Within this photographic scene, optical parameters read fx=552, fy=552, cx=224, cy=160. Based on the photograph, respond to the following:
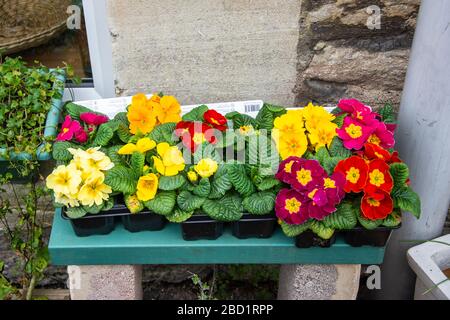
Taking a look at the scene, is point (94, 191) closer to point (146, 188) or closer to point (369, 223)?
point (146, 188)

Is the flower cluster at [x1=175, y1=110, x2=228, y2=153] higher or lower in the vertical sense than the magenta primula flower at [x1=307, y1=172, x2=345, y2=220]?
higher

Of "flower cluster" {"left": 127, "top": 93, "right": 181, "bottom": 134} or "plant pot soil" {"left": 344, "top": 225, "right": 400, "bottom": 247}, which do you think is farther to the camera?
"flower cluster" {"left": 127, "top": 93, "right": 181, "bottom": 134}

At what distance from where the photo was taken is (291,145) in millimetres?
1847

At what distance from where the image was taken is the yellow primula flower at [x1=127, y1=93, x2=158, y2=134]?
1911 mm

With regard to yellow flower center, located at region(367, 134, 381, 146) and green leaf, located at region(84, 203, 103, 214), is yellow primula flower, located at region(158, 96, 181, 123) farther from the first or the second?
yellow flower center, located at region(367, 134, 381, 146)

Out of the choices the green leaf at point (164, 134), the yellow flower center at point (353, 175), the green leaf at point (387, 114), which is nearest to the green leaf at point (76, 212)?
the green leaf at point (164, 134)

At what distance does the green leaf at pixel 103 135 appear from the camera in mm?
1873

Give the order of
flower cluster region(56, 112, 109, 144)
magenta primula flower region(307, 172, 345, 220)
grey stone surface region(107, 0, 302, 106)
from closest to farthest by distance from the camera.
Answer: magenta primula flower region(307, 172, 345, 220), flower cluster region(56, 112, 109, 144), grey stone surface region(107, 0, 302, 106)

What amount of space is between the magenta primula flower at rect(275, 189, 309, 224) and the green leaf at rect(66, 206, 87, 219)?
61 cm

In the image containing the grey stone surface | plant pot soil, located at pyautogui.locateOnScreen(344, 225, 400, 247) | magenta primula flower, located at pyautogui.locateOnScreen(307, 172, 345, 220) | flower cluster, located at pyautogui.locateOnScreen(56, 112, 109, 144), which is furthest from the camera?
the grey stone surface

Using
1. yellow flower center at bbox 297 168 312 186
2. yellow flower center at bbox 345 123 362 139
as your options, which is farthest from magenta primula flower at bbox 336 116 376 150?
yellow flower center at bbox 297 168 312 186

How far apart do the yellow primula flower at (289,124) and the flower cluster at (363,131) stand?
0.44ft

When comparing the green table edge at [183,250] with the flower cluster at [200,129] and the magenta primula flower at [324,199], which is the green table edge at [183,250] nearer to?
the magenta primula flower at [324,199]
